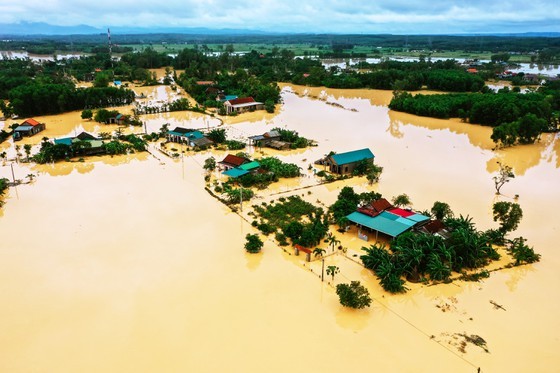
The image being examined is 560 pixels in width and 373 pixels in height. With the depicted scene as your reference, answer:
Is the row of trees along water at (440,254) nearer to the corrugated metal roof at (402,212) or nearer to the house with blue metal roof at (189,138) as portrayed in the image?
the corrugated metal roof at (402,212)

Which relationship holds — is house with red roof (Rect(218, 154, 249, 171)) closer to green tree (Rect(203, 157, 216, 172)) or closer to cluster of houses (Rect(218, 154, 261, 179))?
cluster of houses (Rect(218, 154, 261, 179))

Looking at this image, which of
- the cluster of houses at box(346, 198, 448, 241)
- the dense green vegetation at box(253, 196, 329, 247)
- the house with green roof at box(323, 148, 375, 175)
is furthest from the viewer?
the house with green roof at box(323, 148, 375, 175)

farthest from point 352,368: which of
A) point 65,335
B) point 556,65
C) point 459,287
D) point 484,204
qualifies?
point 556,65

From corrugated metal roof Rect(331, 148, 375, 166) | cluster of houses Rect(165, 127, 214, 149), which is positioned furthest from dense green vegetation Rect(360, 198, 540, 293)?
cluster of houses Rect(165, 127, 214, 149)

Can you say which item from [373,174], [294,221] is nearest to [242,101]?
[373,174]

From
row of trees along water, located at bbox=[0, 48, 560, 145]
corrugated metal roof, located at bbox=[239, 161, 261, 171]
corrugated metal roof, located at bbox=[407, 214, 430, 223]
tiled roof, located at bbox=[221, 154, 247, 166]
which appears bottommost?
corrugated metal roof, located at bbox=[407, 214, 430, 223]

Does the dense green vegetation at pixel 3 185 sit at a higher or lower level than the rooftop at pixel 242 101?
lower

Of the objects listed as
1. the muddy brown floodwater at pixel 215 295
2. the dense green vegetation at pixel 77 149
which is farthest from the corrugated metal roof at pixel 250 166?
the dense green vegetation at pixel 77 149
